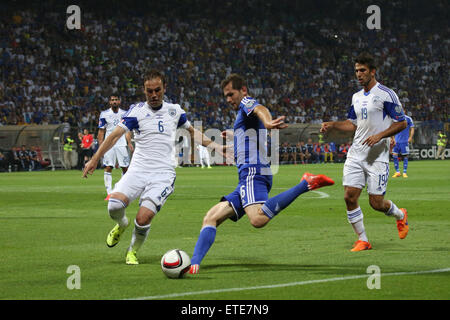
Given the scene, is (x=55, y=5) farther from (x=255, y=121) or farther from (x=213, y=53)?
(x=255, y=121)

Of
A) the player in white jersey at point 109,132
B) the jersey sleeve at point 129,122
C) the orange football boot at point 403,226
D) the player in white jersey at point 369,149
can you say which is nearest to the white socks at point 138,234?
the jersey sleeve at point 129,122

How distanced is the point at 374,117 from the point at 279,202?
2.45m

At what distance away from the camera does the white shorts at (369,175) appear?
32.4 ft

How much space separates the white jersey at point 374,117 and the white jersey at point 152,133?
2487mm

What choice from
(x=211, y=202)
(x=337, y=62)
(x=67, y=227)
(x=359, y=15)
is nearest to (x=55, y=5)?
(x=337, y=62)

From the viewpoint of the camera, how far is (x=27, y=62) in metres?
43.6

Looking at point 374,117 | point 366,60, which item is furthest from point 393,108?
point 366,60

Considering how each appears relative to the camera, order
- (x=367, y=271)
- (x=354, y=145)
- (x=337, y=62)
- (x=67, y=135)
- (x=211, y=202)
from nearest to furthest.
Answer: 1. (x=367, y=271)
2. (x=354, y=145)
3. (x=211, y=202)
4. (x=67, y=135)
5. (x=337, y=62)

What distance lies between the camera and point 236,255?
951 cm

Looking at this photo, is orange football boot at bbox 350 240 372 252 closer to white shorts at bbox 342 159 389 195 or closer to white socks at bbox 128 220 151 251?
white shorts at bbox 342 159 389 195

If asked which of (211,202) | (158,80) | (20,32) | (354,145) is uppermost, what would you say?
(20,32)

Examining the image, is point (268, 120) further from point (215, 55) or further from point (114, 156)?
point (215, 55)

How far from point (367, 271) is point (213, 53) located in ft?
149

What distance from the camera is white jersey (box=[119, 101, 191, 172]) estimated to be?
29.9 feet
